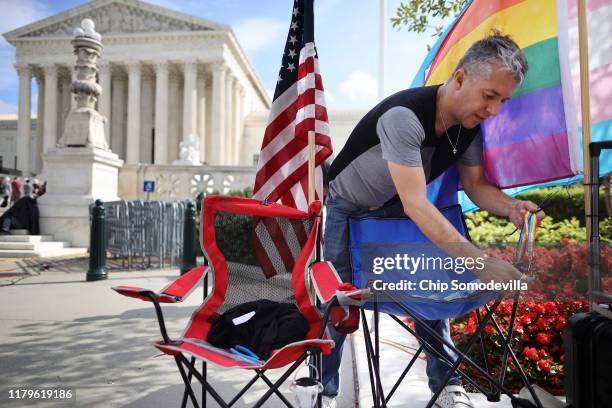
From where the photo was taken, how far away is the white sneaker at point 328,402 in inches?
104

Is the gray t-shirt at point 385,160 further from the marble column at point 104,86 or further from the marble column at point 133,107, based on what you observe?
the marble column at point 104,86

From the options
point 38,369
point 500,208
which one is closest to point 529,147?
point 500,208

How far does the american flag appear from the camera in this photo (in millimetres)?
3061

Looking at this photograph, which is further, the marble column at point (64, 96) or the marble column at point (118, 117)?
the marble column at point (64, 96)

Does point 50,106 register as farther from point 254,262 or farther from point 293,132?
point 254,262

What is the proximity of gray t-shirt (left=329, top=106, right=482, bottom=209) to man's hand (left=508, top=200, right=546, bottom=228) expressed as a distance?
39 cm

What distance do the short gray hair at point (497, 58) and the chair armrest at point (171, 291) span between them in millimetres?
1789

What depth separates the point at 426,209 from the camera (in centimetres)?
213

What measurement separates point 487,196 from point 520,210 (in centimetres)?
29

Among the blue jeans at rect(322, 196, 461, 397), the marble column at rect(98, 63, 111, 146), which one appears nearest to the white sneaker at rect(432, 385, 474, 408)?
the blue jeans at rect(322, 196, 461, 397)

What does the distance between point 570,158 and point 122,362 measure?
136 inches

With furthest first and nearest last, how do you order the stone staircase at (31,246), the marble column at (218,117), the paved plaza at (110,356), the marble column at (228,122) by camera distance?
the marble column at (228,122), the marble column at (218,117), the stone staircase at (31,246), the paved plaza at (110,356)

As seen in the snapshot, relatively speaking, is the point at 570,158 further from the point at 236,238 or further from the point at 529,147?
the point at 236,238

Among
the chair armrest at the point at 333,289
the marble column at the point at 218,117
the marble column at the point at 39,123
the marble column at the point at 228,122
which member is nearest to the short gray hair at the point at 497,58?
the chair armrest at the point at 333,289
